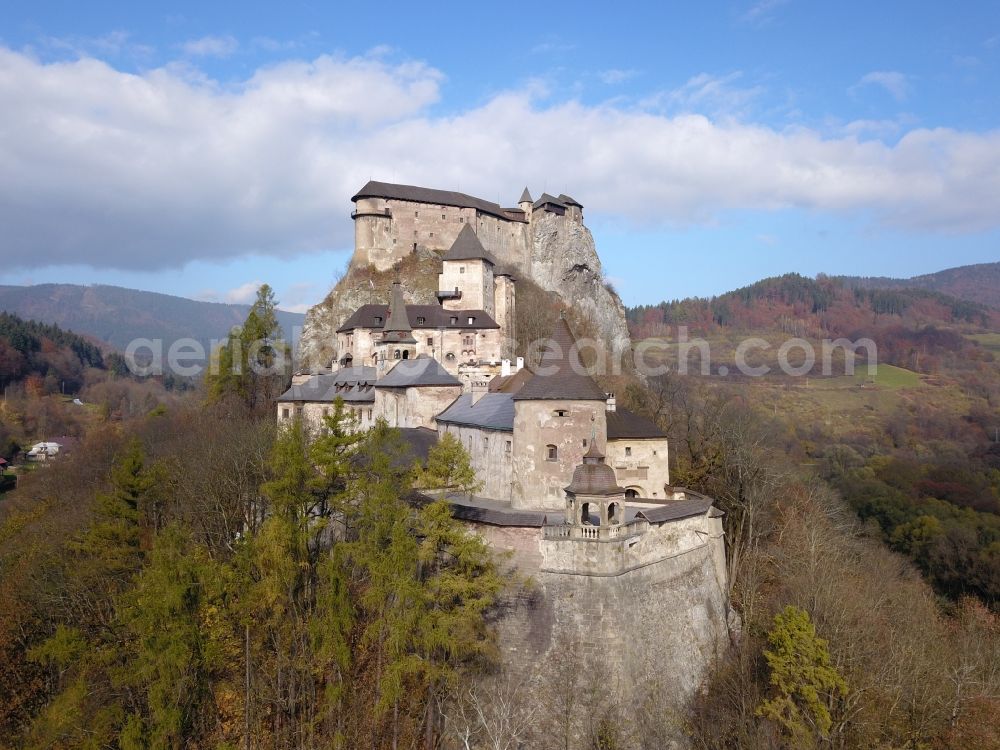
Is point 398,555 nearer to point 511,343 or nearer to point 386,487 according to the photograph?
point 386,487

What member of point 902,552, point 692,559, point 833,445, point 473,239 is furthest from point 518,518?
point 833,445

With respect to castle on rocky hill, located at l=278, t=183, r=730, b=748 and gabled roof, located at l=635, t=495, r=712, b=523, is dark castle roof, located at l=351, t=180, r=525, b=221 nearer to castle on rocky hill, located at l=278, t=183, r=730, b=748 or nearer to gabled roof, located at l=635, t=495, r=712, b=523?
castle on rocky hill, located at l=278, t=183, r=730, b=748

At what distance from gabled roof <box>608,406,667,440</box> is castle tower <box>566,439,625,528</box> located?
23.2 feet

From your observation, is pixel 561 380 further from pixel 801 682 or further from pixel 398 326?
pixel 398 326

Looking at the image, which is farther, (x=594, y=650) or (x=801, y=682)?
(x=594, y=650)

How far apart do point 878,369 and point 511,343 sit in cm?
8158

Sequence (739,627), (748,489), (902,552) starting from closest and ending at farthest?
1. (739,627)
2. (748,489)
3. (902,552)

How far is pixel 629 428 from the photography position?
3116 cm

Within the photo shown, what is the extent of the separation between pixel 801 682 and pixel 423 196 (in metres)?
58.3

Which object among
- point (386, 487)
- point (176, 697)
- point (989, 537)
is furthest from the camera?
point (989, 537)

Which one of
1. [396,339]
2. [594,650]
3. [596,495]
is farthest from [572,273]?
[594,650]

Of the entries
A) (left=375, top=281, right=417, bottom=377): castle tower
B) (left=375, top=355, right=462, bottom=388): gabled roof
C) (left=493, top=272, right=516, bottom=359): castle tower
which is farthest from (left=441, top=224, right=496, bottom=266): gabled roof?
(left=375, top=355, right=462, bottom=388): gabled roof

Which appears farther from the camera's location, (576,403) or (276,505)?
(576,403)

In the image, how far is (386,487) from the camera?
20.8 meters
